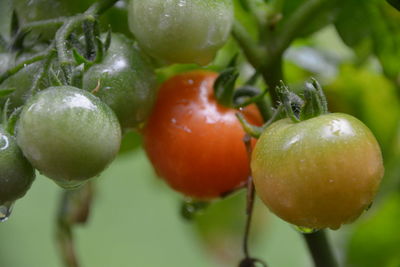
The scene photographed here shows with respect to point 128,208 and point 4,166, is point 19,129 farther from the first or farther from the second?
point 128,208

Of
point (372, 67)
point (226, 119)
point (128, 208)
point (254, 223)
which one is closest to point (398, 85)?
point (372, 67)

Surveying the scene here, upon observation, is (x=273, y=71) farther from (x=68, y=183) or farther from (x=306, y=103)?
(x=68, y=183)

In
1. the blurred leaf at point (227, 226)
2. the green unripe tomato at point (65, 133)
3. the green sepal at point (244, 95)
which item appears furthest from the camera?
the blurred leaf at point (227, 226)

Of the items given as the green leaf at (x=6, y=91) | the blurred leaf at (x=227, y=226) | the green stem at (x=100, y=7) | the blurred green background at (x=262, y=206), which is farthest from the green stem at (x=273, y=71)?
the blurred leaf at (x=227, y=226)

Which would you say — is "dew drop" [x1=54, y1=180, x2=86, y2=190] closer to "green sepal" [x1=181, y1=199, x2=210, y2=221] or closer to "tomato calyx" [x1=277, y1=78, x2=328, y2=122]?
"tomato calyx" [x1=277, y1=78, x2=328, y2=122]

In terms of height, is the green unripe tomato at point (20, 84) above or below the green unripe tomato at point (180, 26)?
below

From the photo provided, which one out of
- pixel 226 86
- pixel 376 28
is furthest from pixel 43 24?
pixel 376 28

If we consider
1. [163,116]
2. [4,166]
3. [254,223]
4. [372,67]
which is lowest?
[254,223]

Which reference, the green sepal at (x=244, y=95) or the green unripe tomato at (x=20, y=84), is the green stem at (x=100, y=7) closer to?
the green unripe tomato at (x=20, y=84)
